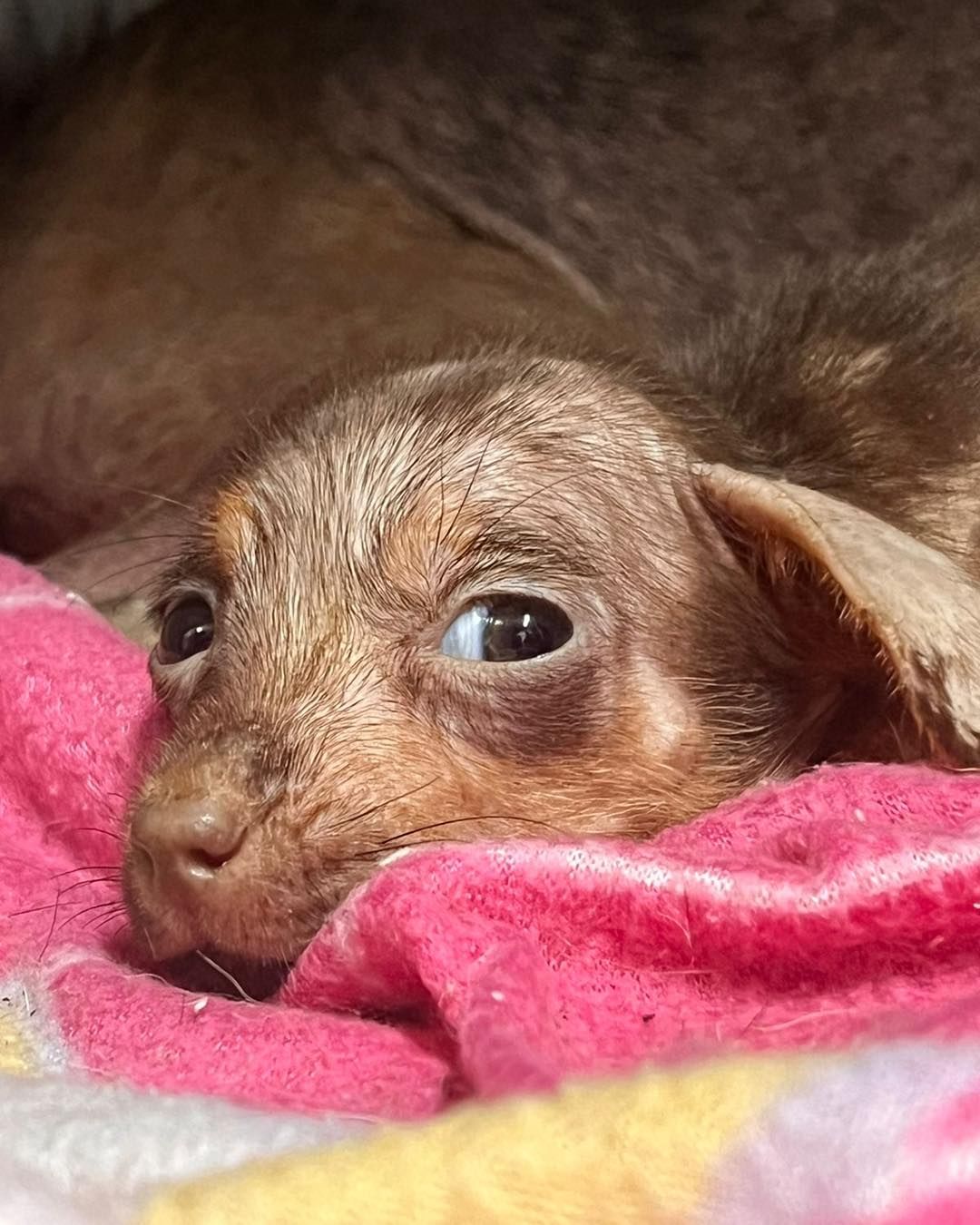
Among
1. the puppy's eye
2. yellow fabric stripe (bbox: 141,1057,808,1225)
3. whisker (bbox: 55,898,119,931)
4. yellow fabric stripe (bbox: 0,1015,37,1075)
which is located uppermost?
yellow fabric stripe (bbox: 141,1057,808,1225)

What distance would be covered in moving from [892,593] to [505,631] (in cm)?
40

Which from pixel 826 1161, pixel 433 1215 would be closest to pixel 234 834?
pixel 433 1215

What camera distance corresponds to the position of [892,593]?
1.35 metres

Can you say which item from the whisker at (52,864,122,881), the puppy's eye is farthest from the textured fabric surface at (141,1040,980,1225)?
the whisker at (52,864,122,881)

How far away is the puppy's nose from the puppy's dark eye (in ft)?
1.48

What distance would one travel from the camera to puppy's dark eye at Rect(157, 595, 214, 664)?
180 centimetres

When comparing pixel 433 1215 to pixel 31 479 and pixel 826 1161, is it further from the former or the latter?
pixel 31 479

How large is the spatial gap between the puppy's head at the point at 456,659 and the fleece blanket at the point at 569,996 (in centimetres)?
11

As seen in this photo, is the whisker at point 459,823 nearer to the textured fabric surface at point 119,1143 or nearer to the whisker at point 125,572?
the textured fabric surface at point 119,1143

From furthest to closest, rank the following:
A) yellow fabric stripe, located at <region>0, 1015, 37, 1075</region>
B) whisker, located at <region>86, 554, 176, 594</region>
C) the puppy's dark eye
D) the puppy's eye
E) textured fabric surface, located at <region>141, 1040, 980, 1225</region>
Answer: whisker, located at <region>86, 554, 176, 594</region> < the puppy's dark eye < the puppy's eye < yellow fabric stripe, located at <region>0, 1015, 37, 1075</region> < textured fabric surface, located at <region>141, 1040, 980, 1225</region>

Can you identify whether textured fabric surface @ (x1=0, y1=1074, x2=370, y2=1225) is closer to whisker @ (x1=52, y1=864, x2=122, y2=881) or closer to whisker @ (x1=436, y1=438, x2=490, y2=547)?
whisker @ (x1=52, y1=864, x2=122, y2=881)

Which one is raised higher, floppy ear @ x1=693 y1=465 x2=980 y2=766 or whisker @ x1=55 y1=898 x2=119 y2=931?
floppy ear @ x1=693 y1=465 x2=980 y2=766

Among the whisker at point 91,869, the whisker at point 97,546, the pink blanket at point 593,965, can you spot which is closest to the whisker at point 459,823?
the pink blanket at point 593,965

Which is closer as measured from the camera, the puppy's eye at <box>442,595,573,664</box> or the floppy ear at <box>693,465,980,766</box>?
the floppy ear at <box>693,465,980,766</box>
